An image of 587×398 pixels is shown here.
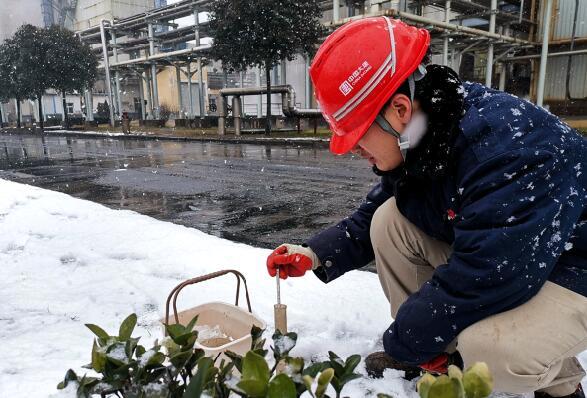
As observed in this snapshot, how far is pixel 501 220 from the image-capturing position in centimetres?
101

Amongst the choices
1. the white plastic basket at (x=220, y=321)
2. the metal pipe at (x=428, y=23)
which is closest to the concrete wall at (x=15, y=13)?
the metal pipe at (x=428, y=23)

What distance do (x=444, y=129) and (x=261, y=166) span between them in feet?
24.7

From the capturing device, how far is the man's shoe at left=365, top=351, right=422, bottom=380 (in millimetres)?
1625

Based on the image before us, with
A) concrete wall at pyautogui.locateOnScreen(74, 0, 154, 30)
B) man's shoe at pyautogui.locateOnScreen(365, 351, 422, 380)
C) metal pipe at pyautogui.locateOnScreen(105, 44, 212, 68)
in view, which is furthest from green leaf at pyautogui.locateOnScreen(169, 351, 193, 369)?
concrete wall at pyautogui.locateOnScreen(74, 0, 154, 30)

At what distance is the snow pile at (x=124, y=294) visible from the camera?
1.74 metres

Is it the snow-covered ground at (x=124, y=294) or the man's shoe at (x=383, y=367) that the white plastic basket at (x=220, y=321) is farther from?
the man's shoe at (x=383, y=367)

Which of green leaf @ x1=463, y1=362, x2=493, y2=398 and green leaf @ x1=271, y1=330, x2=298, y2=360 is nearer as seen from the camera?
green leaf @ x1=463, y1=362, x2=493, y2=398

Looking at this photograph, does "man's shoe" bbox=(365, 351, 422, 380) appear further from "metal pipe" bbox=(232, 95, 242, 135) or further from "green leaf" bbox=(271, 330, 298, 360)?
"metal pipe" bbox=(232, 95, 242, 135)

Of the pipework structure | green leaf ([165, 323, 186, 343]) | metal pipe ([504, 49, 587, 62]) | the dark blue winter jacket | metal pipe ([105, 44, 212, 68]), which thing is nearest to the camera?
green leaf ([165, 323, 186, 343])

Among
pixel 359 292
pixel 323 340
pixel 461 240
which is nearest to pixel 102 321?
pixel 323 340

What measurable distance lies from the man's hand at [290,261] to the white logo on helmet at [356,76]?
65 centimetres

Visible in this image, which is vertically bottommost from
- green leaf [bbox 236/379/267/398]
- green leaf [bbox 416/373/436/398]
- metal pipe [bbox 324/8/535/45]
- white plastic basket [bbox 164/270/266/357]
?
white plastic basket [bbox 164/270/266/357]

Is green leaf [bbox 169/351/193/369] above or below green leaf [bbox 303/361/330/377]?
above

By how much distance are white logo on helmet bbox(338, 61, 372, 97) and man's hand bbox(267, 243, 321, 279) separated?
0.65 m
